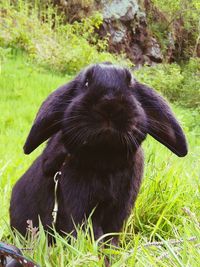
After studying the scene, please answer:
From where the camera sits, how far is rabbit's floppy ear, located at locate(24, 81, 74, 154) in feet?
7.92

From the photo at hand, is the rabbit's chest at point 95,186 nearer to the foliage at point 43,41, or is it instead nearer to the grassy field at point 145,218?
the grassy field at point 145,218

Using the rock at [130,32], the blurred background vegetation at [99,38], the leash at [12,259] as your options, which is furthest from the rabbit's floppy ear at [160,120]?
the rock at [130,32]

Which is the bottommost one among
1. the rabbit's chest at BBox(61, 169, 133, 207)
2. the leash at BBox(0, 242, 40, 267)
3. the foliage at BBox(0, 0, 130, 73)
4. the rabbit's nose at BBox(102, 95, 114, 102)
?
the foliage at BBox(0, 0, 130, 73)

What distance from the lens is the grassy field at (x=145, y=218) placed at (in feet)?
6.88

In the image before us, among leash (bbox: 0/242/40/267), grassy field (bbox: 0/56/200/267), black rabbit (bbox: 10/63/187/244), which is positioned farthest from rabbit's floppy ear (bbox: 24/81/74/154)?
leash (bbox: 0/242/40/267)

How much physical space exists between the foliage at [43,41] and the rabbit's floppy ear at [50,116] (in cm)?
792

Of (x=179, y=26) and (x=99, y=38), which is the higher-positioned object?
(x=99, y=38)

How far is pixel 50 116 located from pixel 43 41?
9.12 meters

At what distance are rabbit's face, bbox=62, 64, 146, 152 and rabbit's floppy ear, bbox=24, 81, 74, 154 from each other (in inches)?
4.0

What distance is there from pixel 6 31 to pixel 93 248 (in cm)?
908

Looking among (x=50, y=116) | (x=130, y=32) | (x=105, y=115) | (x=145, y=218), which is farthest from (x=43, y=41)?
(x=105, y=115)

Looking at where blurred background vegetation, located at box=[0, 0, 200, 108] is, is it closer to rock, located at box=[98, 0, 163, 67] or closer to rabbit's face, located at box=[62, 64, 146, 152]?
rock, located at box=[98, 0, 163, 67]

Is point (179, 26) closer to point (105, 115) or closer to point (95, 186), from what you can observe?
point (95, 186)

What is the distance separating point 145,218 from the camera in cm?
338
